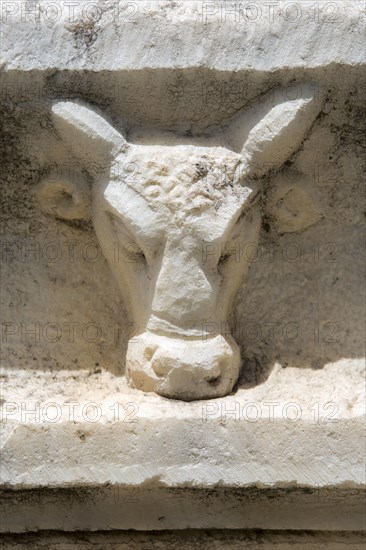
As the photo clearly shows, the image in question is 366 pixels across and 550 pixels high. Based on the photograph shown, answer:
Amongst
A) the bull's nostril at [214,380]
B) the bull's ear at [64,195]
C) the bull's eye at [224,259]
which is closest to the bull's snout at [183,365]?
the bull's nostril at [214,380]

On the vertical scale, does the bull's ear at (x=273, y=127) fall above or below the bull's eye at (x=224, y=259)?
above

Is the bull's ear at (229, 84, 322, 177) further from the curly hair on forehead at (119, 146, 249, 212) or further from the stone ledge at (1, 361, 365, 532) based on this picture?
the stone ledge at (1, 361, 365, 532)

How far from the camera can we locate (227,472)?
3.86 feet

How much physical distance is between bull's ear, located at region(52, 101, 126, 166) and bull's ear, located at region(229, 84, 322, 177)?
175 mm

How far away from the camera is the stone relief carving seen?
117 cm

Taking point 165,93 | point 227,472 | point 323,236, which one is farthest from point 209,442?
point 165,93

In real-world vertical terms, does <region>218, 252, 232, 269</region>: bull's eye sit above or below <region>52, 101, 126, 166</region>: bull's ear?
below

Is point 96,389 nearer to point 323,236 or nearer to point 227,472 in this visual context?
point 227,472

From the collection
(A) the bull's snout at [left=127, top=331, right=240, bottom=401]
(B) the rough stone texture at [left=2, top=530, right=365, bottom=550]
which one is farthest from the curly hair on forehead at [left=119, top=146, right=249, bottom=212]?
(B) the rough stone texture at [left=2, top=530, right=365, bottom=550]

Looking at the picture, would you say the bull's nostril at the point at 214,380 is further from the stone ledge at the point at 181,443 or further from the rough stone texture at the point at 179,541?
the rough stone texture at the point at 179,541

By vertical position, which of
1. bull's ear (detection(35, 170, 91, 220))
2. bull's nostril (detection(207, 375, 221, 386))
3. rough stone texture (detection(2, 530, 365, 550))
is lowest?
rough stone texture (detection(2, 530, 365, 550))

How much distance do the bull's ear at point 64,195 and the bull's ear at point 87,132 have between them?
5cm

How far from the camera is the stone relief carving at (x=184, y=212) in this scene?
1.17m

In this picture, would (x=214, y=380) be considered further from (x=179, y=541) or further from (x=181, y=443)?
(x=179, y=541)
